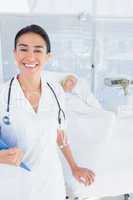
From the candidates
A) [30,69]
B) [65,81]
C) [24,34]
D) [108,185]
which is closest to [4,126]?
[30,69]

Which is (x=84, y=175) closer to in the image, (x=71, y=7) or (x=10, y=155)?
(x=10, y=155)

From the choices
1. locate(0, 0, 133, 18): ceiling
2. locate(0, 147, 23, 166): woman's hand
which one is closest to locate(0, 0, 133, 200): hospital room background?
locate(0, 0, 133, 18): ceiling

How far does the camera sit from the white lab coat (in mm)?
1055

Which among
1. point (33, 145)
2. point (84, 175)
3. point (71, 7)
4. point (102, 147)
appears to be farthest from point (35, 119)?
point (71, 7)

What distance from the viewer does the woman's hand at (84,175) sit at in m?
1.28

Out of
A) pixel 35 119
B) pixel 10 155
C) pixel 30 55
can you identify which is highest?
pixel 30 55

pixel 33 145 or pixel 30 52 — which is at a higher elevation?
pixel 30 52

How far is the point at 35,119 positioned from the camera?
3.56 ft

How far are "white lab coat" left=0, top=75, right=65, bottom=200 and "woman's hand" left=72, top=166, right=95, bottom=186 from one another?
0.33 ft

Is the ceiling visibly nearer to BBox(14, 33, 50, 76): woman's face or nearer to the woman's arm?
BBox(14, 33, 50, 76): woman's face

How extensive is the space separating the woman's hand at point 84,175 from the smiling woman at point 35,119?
0.07 meters

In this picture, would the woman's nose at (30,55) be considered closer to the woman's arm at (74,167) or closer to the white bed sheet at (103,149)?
the woman's arm at (74,167)

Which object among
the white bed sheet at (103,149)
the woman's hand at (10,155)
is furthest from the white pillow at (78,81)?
the woman's hand at (10,155)

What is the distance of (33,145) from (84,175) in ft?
1.11
